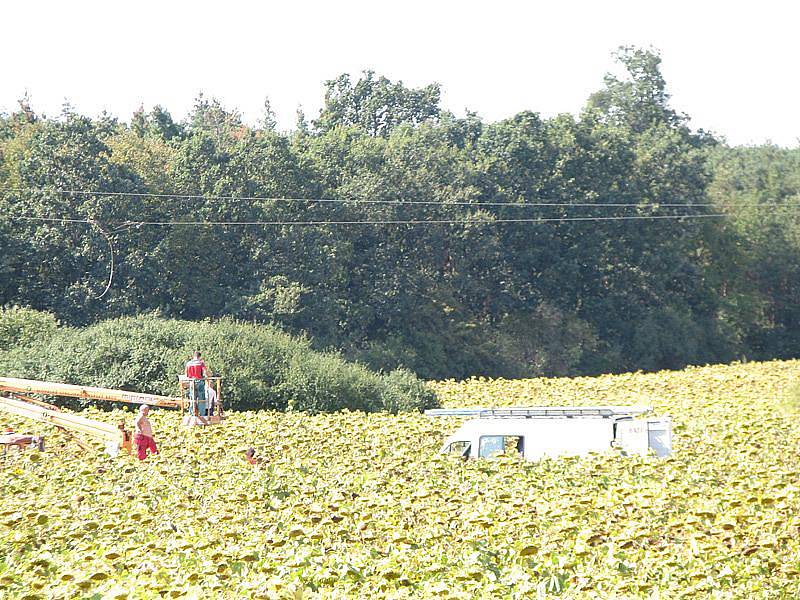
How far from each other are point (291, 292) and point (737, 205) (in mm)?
36774

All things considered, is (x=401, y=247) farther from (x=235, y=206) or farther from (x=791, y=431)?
(x=791, y=431)

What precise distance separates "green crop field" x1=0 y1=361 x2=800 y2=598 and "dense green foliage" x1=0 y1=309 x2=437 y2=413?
8.91 metres

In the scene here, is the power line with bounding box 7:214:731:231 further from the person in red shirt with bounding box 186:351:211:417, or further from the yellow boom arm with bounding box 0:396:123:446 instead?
the yellow boom arm with bounding box 0:396:123:446

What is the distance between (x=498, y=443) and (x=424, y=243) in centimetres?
3532

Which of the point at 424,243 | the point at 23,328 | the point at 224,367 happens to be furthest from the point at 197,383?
the point at 424,243

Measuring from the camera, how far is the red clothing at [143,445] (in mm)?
17466

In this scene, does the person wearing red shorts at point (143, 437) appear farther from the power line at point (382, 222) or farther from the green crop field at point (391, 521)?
the power line at point (382, 222)

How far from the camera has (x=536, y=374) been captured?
176ft

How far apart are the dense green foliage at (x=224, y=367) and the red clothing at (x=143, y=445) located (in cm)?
984

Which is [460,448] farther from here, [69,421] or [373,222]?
[373,222]

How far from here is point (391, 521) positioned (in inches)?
460

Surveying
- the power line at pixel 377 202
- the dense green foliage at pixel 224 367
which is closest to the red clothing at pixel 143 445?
the dense green foliage at pixel 224 367

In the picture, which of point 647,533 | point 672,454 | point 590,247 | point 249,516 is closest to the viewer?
point 647,533

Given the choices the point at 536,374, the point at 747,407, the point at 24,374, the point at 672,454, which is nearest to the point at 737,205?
the point at 536,374
